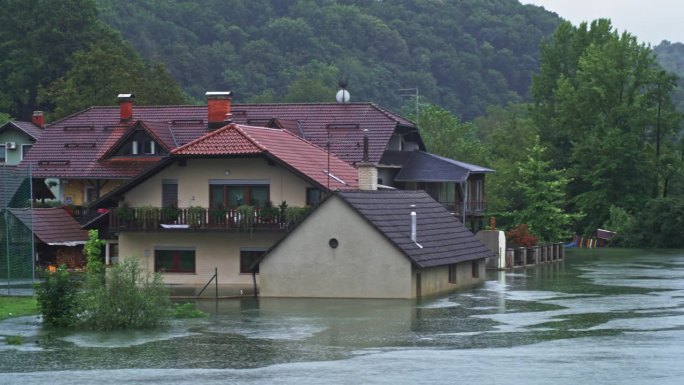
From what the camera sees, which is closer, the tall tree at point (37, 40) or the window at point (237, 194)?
the window at point (237, 194)

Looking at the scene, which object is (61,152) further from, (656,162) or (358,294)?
(656,162)

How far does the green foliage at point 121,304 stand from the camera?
39719 millimetres

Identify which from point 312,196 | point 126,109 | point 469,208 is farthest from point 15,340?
point 469,208

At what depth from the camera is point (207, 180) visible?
5447 cm

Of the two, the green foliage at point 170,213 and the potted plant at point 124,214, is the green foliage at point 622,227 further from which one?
the potted plant at point 124,214

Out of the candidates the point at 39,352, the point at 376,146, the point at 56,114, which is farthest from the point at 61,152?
the point at 39,352

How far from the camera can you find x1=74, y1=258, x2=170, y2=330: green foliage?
3972 centimetres

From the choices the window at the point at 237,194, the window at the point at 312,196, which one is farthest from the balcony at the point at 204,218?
the window at the point at 312,196

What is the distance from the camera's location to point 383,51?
566 ft

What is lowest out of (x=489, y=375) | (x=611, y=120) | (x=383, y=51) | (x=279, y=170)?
(x=489, y=375)

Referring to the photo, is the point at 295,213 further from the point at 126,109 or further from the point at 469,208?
the point at 126,109

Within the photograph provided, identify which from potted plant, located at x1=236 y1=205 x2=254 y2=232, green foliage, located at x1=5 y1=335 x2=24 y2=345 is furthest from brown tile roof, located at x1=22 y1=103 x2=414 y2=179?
green foliage, located at x1=5 y1=335 x2=24 y2=345

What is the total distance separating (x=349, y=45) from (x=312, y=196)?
119m

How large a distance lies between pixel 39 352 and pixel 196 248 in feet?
63.7
